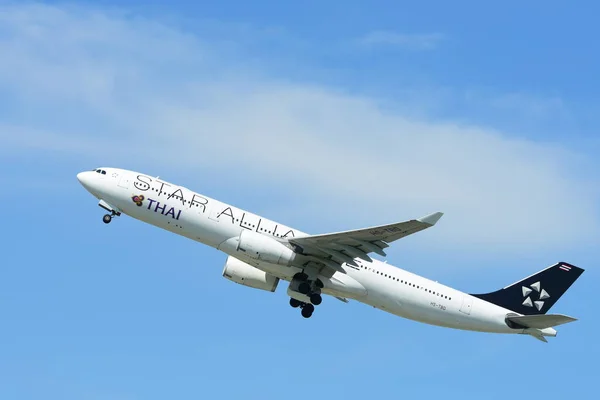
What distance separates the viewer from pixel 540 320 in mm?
50844

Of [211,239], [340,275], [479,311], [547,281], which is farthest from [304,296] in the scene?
[547,281]

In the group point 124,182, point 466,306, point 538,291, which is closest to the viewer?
point 124,182

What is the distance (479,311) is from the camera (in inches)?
2056

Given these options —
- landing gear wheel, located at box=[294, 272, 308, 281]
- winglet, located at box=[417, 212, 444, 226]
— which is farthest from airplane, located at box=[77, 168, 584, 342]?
winglet, located at box=[417, 212, 444, 226]

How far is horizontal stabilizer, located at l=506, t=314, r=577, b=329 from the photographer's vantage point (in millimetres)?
49688

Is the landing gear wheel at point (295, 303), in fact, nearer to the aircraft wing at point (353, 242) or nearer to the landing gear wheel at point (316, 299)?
the landing gear wheel at point (316, 299)

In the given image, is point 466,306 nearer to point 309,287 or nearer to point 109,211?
Result: point 309,287

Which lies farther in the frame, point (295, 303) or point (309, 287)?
point (295, 303)

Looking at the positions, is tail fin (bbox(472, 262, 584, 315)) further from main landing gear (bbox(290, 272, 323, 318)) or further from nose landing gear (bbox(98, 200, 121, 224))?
nose landing gear (bbox(98, 200, 121, 224))

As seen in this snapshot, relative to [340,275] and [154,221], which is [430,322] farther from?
[154,221]

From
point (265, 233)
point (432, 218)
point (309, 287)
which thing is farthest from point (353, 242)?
point (432, 218)

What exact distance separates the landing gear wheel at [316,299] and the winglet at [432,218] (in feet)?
27.8

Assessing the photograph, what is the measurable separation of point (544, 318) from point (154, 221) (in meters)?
20.2

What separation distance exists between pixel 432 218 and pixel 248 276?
12.5 meters
